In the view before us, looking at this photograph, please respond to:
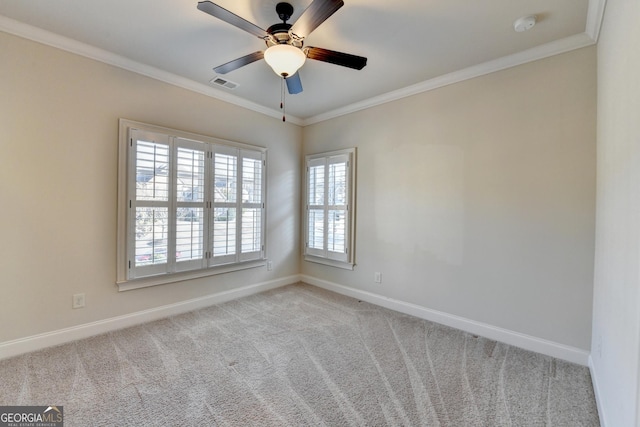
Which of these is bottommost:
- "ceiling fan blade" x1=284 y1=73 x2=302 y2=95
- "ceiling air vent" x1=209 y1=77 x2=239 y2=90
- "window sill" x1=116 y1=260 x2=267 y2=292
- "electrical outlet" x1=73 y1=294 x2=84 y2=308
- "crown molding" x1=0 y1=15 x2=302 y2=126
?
"electrical outlet" x1=73 y1=294 x2=84 y2=308

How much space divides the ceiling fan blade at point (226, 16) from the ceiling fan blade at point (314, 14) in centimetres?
25

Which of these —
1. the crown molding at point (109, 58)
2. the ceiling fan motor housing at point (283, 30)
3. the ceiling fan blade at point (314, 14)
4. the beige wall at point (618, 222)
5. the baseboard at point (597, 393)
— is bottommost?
the baseboard at point (597, 393)

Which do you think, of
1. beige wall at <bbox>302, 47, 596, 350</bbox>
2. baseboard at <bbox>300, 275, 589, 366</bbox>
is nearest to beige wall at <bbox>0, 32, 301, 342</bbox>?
baseboard at <bbox>300, 275, 589, 366</bbox>

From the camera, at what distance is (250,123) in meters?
3.91

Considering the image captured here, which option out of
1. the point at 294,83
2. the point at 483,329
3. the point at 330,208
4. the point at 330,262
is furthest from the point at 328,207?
the point at 483,329

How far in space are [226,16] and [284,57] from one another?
0.41 metres

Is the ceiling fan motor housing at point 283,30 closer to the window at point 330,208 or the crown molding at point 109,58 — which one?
the crown molding at point 109,58

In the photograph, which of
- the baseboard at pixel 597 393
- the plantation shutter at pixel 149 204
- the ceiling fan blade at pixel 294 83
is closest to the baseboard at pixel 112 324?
the plantation shutter at pixel 149 204

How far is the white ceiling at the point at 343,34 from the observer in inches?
79.0

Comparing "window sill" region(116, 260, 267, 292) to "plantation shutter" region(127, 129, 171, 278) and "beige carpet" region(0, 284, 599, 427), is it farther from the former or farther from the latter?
"beige carpet" region(0, 284, 599, 427)

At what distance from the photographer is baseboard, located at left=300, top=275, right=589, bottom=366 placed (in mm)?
2320

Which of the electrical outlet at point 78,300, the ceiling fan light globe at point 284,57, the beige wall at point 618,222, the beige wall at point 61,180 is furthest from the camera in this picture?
the electrical outlet at point 78,300

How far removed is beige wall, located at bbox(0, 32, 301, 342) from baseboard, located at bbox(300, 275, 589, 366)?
2491mm

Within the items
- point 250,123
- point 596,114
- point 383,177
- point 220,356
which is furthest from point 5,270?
point 596,114
